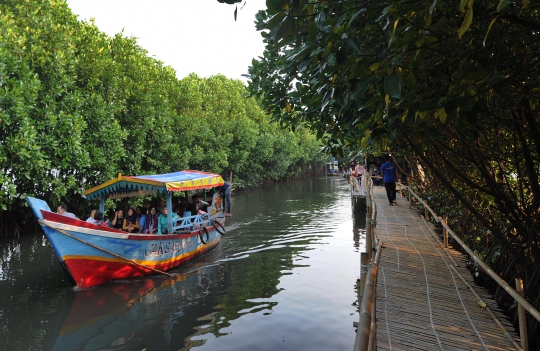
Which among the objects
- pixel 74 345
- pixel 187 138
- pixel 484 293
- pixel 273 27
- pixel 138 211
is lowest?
pixel 74 345

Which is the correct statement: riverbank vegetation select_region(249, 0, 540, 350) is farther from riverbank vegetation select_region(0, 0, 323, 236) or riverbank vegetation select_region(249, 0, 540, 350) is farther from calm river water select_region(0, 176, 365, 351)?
riverbank vegetation select_region(0, 0, 323, 236)

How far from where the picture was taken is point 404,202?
14.5m

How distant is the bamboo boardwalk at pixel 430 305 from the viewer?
3.96m

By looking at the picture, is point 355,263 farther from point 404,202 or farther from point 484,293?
point 484,293

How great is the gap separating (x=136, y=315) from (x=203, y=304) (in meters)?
1.33

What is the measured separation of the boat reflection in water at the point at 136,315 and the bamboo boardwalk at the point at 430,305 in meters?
3.49

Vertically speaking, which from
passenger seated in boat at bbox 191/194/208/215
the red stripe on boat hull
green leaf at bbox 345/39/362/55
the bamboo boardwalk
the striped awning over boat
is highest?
green leaf at bbox 345/39/362/55

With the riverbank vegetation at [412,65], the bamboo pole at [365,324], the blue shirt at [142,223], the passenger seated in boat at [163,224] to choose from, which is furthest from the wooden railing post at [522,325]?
the blue shirt at [142,223]

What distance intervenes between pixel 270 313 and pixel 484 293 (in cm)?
390

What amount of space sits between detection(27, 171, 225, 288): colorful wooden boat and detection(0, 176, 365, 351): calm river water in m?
0.34

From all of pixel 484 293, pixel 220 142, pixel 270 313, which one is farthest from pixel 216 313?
pixel 220 142

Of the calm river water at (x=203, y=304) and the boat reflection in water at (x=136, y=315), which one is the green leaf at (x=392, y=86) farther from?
the boat reflection in water at (x=136, y=315)

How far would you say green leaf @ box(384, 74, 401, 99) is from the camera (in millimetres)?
1931

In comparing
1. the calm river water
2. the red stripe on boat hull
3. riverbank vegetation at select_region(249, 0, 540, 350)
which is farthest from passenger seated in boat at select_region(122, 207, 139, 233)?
riverbank vegetation at select_region(249, 0, 540, 350)
